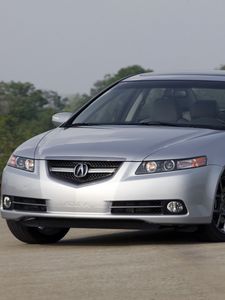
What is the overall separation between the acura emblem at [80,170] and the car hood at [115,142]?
0.06 meters

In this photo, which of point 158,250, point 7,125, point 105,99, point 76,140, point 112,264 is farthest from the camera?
point 7,125

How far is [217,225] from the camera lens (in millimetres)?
11562

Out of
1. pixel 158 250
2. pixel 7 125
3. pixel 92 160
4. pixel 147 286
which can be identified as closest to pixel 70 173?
pixel 92 160

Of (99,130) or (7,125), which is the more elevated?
(99,130)

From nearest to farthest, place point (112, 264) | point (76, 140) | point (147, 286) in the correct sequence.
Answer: point (147, 286) → point (112, 264) → point (76, 140)

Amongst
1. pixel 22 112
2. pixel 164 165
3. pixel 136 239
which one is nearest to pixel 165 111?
pixel 136 239

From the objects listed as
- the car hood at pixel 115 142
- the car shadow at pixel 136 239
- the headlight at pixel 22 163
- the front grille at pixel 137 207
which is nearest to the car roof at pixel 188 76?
the car hood at pixel 115 142

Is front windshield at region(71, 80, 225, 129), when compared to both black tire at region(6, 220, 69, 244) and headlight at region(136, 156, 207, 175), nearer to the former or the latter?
headlight at region(136, 156, 207, 175)

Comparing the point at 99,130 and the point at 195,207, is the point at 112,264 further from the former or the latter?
the point at 99,130

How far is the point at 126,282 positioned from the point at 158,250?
1.92m

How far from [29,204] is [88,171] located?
629mm

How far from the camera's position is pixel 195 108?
1237cm

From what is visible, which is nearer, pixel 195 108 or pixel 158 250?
pixel 158 250

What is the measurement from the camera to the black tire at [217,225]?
37.7 ft
